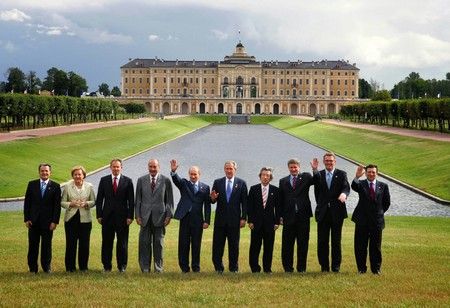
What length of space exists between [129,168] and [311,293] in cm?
2716

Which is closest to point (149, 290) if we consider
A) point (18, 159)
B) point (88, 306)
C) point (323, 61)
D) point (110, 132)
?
point (88, 306)

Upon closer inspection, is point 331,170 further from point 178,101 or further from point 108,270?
point 178,101

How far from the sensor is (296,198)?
10.1m

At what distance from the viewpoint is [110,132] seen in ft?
194

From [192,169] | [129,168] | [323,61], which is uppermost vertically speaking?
[323,61]

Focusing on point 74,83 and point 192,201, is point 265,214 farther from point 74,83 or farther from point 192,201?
point 74,83

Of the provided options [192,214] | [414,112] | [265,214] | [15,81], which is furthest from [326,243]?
[15,81]

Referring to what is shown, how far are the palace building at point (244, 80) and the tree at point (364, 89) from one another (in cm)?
2818

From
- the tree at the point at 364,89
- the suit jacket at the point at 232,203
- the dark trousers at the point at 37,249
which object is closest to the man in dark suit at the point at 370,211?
the suit jacket at the point at 232,203

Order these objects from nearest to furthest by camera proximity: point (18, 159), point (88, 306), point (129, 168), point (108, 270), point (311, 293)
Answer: point (88, 306), point (311, 293), point (108, 270), point (18, 159), point (129, 168)

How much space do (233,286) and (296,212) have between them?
7.36ft

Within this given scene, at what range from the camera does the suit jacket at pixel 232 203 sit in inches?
400

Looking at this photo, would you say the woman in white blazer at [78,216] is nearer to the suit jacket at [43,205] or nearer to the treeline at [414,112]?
the suit jacket at [43,205]

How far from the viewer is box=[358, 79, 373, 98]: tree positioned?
18600 centimetres
